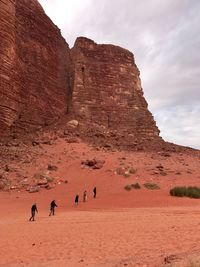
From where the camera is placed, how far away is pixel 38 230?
14.7m

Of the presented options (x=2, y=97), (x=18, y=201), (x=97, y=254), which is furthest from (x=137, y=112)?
(x=97, y=254)

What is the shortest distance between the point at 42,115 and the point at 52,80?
4.29 meters

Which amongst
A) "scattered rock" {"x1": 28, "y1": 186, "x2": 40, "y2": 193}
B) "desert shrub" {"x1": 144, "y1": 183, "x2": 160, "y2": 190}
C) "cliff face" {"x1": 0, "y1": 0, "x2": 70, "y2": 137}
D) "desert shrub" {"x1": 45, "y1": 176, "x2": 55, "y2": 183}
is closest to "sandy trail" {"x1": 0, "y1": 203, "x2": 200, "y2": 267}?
"scattered rock" {"x1": 28, "y1": 186, "x2": 40, "y2": 193}

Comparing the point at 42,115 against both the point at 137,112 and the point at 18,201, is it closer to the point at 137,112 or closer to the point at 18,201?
the point at 137,112

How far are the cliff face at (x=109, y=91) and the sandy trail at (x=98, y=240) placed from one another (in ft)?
70.4

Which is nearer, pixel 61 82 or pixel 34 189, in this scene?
pixel 34 189

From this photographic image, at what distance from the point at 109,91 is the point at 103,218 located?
2477 cm

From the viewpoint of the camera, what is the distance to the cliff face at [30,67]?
1214 inches

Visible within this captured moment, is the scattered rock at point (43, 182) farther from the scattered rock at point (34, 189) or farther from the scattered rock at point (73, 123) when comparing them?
the scattered rock at point (73, 123)

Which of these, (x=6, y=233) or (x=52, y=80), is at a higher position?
(x=52, y=80)

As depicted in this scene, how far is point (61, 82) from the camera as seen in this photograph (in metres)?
39.0

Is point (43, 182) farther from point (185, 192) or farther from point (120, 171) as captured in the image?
point (185, 192)

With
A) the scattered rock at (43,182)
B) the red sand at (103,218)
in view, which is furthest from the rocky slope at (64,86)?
the scattered rock at (43,182)

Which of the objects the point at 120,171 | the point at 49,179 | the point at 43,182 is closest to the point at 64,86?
the point at 120,171
